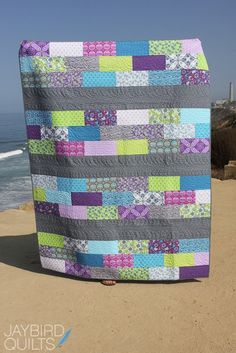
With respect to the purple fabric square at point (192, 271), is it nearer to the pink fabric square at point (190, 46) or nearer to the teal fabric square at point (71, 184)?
the teal fabric square at point (71, 184)

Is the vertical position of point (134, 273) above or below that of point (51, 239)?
below

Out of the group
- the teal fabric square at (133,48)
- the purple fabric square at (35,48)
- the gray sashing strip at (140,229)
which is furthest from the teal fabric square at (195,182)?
the purple fabric square at (35,48)

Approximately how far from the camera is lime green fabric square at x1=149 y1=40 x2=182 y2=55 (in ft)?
10.4

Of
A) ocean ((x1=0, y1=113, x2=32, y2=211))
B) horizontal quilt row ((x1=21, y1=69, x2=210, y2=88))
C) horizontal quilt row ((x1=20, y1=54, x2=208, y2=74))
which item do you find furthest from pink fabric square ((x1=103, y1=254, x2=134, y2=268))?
ocean ((x1=0, y1=113, x2=32, y2=211))

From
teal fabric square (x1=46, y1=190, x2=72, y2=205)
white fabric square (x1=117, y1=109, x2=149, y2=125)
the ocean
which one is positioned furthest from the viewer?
the ocean

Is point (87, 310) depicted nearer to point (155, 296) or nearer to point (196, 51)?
point (155, 296)

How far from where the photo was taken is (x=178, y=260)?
3496 mm

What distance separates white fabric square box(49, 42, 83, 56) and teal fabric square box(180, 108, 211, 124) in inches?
38.6

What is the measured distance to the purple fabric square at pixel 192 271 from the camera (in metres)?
3.52

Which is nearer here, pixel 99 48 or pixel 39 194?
pixel 99 48

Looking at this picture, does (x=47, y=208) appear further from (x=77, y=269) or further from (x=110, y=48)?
(x=110, y=48)

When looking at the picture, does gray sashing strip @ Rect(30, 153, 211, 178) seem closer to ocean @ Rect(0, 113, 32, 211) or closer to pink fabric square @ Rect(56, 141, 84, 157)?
pink fabric square @ Rect(56, 141, 84, 157)

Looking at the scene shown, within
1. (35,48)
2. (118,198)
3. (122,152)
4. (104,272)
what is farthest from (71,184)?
(35,48)

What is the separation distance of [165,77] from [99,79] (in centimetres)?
54
